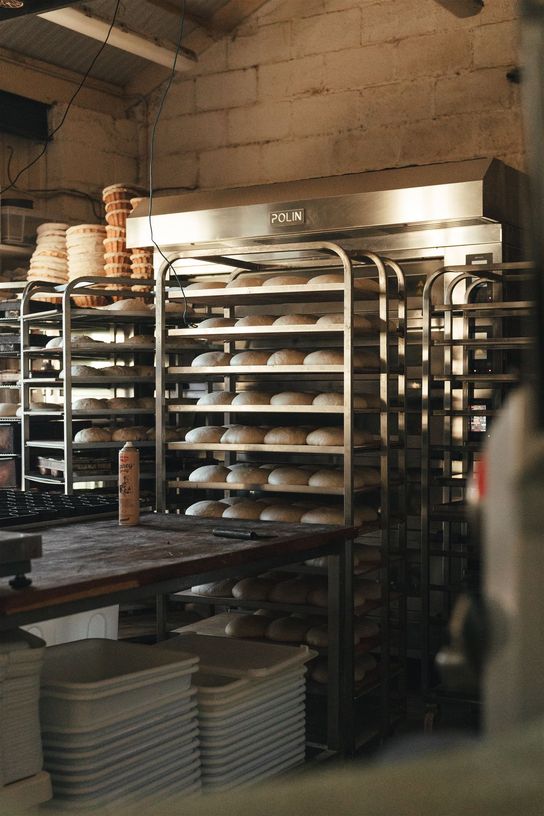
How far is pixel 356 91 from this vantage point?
5.23 metres

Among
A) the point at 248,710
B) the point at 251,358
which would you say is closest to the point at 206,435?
the point at 251,358

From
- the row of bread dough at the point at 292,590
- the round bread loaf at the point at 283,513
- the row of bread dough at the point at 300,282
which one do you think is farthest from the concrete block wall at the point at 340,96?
the row of bread dough at the point at 292,590

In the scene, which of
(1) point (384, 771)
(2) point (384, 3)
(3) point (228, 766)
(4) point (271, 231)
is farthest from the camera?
(2) point (384, 3)

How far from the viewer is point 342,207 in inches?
177

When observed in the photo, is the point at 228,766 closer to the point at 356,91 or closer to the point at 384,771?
the point at 384,771

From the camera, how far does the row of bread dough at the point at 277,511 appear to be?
3781mm

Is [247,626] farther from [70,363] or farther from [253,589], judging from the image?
[70,363]

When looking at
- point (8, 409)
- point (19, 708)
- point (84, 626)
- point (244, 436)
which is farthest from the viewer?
point (8, 409)

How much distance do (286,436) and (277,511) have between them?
329 millimetres

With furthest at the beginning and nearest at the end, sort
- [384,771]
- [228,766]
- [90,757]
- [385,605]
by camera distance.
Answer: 1. [385,605]
2. [228,766]
3. [90,757]
4. [384,771]

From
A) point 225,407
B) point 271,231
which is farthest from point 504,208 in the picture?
point 225,407

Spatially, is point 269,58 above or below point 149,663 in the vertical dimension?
above

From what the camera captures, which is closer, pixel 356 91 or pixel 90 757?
pixel 90 757

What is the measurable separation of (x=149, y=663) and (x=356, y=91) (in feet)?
12.6
